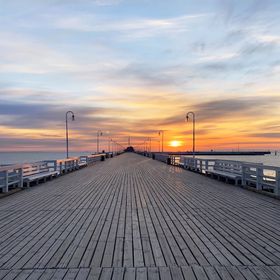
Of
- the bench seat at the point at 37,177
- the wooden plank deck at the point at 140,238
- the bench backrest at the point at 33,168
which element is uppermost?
the bench backrest at the point at 33,168

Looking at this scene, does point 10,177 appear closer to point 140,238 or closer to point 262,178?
point 140,238

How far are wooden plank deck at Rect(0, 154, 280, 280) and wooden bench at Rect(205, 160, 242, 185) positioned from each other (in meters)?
4.38

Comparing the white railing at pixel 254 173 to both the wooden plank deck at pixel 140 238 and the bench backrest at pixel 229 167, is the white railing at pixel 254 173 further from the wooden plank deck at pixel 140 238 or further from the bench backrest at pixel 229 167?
the wooden plank deck at pixel 140 238

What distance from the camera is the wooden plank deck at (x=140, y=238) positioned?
427 cm

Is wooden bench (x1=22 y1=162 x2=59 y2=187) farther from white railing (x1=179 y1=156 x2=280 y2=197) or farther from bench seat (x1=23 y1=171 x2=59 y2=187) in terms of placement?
white railing (x1=179 y1=156 x2=280 y2=197)

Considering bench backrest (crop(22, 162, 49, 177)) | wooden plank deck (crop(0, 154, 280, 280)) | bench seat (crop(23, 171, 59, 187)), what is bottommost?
wooden plank deck (crop(0, 154, 280, 280))

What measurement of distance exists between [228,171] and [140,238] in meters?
12.0

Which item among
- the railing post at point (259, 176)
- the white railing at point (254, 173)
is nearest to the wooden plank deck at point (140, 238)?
the white railing at point (254, 173)

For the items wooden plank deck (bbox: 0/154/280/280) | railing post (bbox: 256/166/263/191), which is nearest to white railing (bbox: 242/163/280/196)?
railing post (bbox: 256/166/263/191)

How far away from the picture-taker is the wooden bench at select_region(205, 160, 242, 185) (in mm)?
14683

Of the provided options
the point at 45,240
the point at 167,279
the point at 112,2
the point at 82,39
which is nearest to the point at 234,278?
the point at 167,279

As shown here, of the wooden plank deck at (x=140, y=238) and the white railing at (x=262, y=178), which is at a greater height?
the white railing at (x=262, y=178)

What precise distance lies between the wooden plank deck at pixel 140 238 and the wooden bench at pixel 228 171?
4.38 metres

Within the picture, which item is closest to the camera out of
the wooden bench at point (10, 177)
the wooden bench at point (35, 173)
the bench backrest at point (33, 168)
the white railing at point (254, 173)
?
the white railing at point (254, 173)
